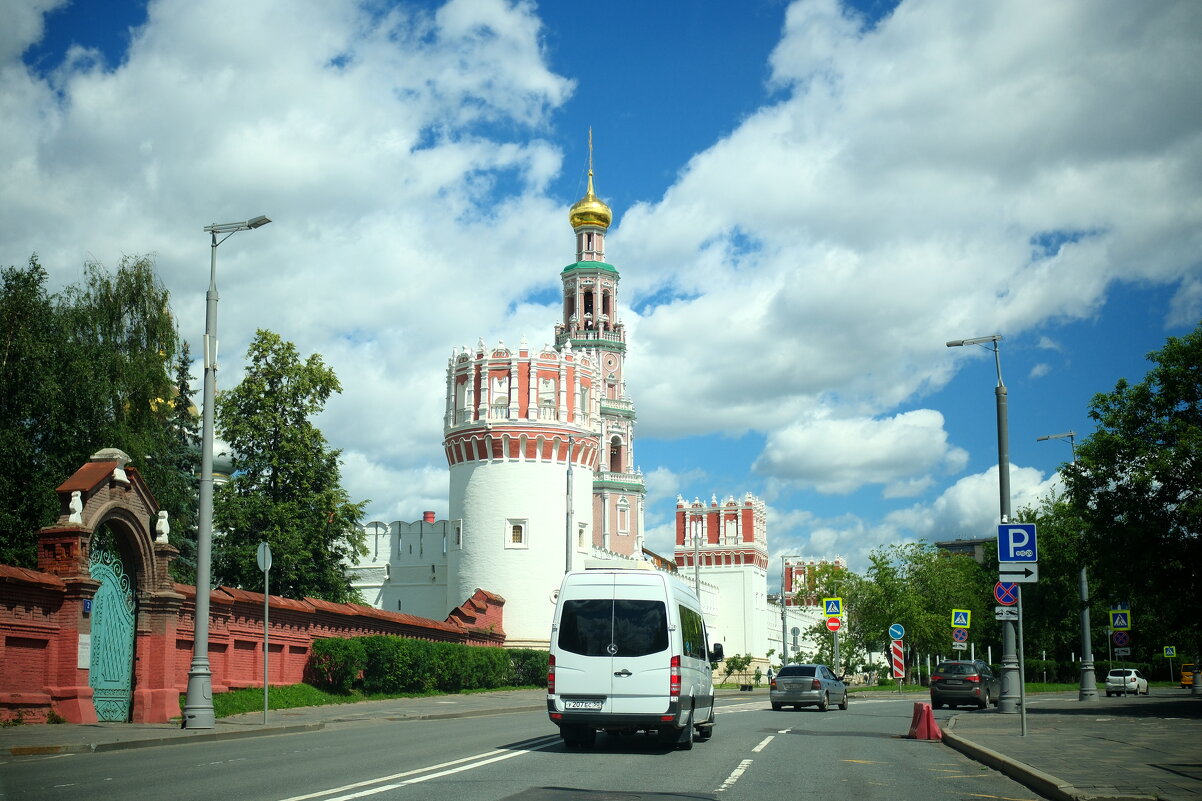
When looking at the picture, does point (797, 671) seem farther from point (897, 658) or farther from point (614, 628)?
point (614, 628)

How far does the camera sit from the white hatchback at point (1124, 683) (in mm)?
57094

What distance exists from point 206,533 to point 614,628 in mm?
9098

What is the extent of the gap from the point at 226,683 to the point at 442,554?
30.5 meters

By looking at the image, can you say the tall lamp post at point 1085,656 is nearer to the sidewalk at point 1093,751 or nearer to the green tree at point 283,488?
the sidewalk at point 1093,751

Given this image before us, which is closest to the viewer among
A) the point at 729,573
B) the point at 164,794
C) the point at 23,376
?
the point at 164,794

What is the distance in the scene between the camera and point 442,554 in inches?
2331

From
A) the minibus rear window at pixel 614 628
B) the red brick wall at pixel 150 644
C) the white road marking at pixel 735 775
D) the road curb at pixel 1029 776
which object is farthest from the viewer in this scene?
the red brick wall at pixel 150 644

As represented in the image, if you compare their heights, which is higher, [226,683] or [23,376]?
[23,376]

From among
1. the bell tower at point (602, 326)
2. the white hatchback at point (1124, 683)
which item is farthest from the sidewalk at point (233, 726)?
the bell tower at point (602, 326)

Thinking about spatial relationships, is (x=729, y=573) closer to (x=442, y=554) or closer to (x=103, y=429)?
(x=442, y=554)

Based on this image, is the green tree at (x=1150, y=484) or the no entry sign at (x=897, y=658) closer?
the green tree at (x=1150, y=484)

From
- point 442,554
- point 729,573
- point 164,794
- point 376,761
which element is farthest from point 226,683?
point 729,573

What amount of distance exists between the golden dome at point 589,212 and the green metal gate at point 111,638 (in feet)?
299

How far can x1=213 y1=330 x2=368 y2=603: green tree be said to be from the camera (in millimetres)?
42406
